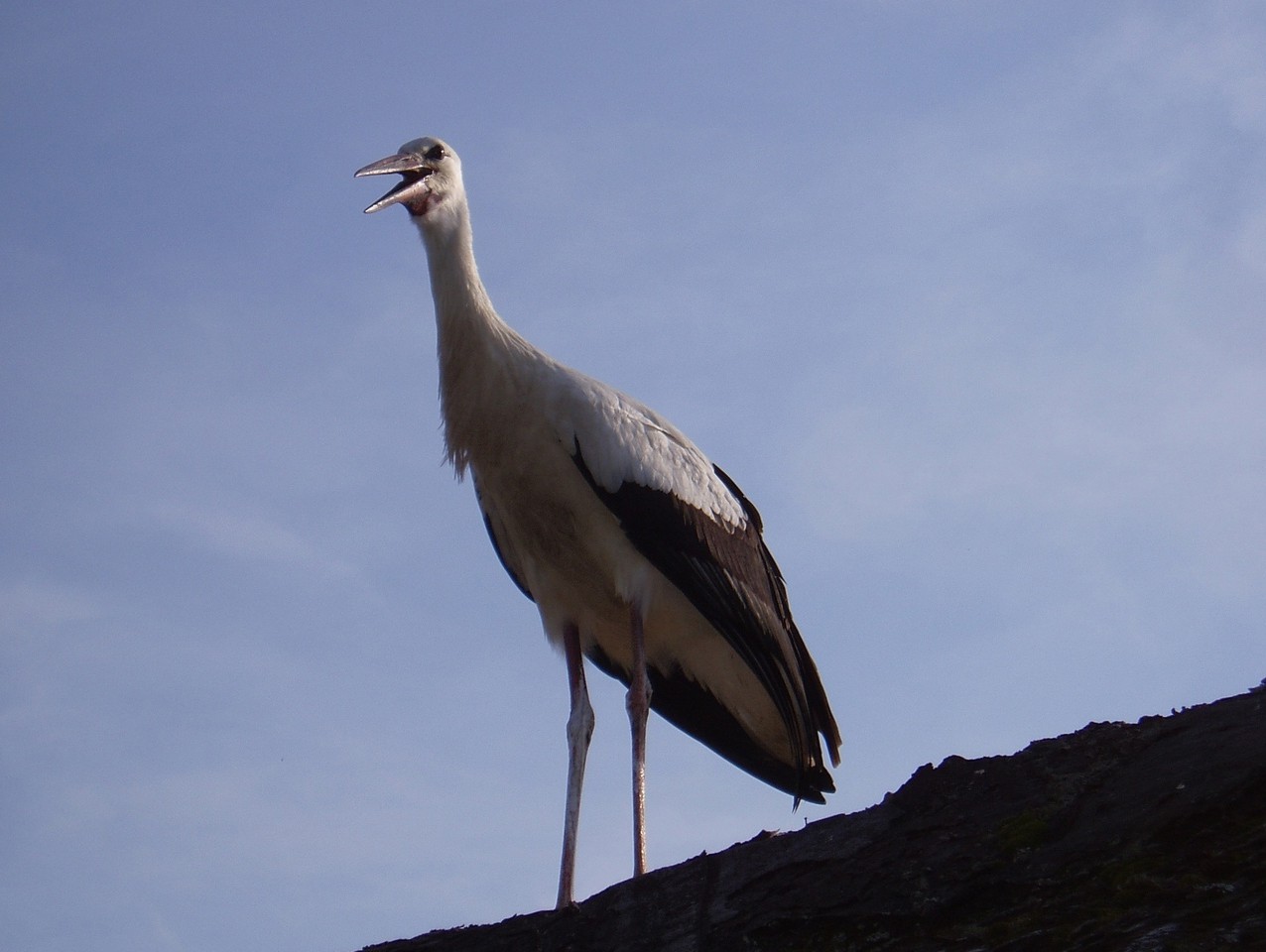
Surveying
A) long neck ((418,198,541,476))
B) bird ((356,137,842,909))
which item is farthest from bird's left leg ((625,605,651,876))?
long neck ((418,198,541,476))

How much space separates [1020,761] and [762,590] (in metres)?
3.41

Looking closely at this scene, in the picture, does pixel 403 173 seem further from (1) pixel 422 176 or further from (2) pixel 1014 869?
(2) pixel 1014 869

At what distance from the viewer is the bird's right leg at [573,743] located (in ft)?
24.3

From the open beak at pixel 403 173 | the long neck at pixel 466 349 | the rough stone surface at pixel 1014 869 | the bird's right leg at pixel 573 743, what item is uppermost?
the open beak at pixel 403 173

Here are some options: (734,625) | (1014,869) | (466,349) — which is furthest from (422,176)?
(1014,869)

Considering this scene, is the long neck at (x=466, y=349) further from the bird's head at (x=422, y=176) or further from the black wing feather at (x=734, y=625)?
the black wing feather at (x=734, y=625)

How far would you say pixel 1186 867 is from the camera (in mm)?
4348

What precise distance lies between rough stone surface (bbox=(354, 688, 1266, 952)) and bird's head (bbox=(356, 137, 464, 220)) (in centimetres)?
430

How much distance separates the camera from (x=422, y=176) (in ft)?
29.6

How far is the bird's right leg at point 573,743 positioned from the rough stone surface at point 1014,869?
1.44 metres

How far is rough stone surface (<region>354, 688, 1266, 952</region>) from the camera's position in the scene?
4.28 meters

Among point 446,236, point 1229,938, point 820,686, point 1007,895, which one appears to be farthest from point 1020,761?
point 446,236

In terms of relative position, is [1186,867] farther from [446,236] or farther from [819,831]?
→ [446,236]

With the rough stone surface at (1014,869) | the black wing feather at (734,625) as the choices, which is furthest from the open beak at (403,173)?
the rough stone surface at (1014,869)
